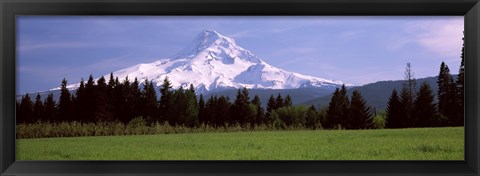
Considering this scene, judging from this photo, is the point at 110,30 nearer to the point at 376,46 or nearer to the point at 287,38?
the point at 287,38

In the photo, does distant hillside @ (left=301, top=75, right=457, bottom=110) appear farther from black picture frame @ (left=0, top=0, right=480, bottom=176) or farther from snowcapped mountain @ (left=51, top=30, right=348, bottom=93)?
black picture frame @ (left=0, top=0, right=480, bottom=176)

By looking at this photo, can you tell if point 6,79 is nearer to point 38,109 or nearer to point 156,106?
point 38,109

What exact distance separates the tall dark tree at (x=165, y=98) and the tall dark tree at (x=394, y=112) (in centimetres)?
186

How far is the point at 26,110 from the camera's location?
3828 mm

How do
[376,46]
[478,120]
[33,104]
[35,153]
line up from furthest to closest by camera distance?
[376,46] < [33,104] < [35,153] < [478,120]

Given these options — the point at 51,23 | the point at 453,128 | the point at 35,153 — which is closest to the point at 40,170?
the point at 35,153

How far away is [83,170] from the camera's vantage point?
11.1 ft

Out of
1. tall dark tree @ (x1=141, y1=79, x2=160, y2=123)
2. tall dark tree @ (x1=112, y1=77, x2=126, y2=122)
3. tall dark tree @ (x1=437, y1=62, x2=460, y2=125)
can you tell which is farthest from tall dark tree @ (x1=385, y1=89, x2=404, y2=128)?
tall dark tree @ (x1=112, y1=77, x2=126, y2=122)

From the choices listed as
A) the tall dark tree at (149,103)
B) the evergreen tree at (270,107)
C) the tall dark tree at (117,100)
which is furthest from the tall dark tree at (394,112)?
the tall dark tree at (117,100)

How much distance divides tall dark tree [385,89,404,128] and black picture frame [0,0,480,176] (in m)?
0.94

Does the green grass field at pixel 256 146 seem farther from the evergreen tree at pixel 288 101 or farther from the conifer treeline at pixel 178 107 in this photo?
the evergreen tree at pixel 288 101

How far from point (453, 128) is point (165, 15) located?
7.88ft

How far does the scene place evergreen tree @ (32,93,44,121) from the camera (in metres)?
3.94

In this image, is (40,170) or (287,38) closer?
(40,170)
